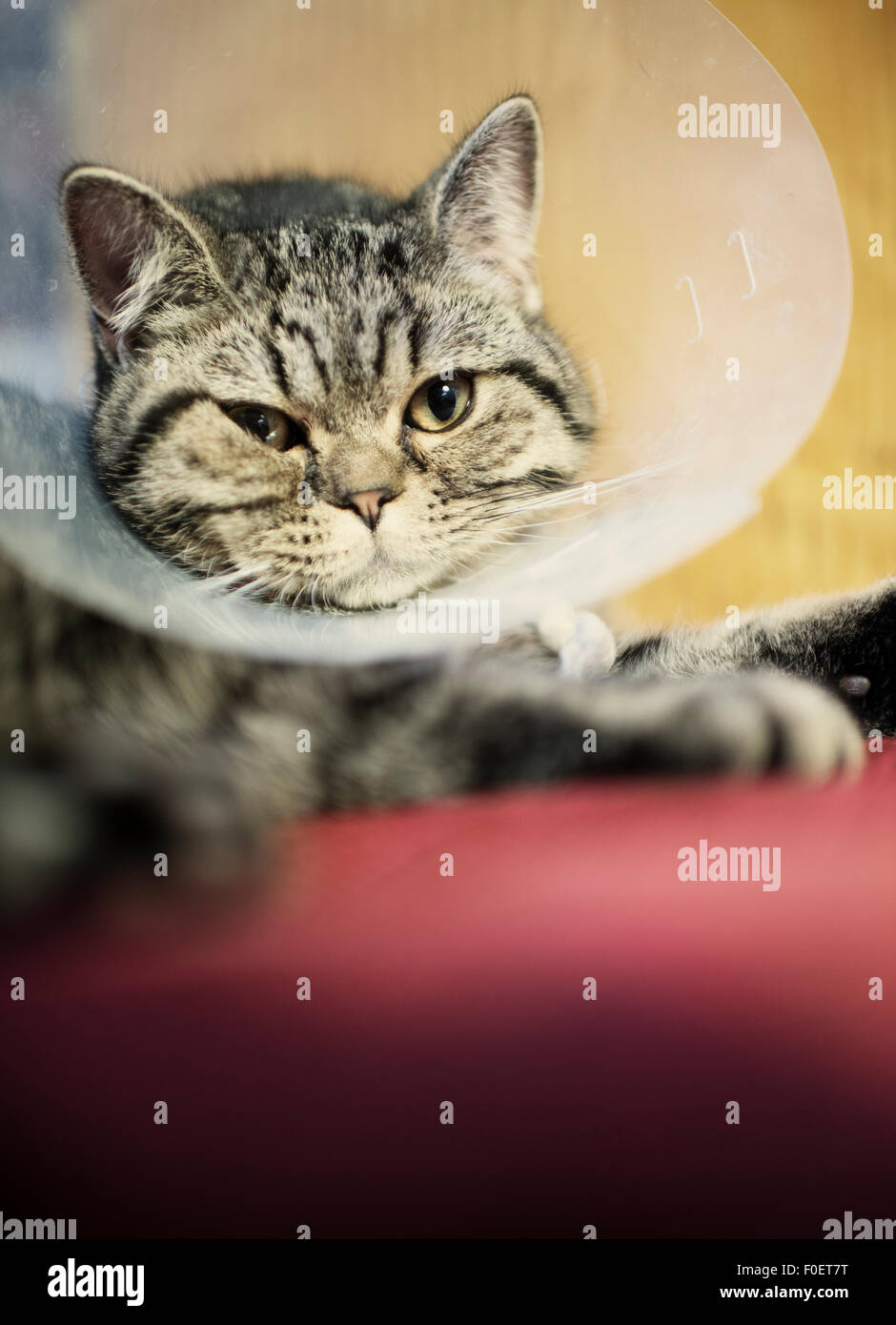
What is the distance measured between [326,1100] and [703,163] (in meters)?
0.86

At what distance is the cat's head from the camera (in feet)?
2.68

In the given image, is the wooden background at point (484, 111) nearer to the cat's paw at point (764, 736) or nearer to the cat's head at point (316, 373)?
the cat's head at point (316, 373)

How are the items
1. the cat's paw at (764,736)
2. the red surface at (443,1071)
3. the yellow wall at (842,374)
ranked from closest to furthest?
1. the red surface at (443,1071)
2. the cat's paw at (764,736)
3. the yellow wall at (842,374)

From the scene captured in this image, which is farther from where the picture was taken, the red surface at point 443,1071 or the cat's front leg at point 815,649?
the cat's front leg at point 815,649

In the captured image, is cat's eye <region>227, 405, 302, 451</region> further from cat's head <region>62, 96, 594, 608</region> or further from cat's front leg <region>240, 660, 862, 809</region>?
cat's front leg <region>240, 660, 862, 809</region>

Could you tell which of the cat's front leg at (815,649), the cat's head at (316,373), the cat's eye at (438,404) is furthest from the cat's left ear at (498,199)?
the cat's front leg at (815,649)

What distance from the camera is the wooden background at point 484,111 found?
842mm

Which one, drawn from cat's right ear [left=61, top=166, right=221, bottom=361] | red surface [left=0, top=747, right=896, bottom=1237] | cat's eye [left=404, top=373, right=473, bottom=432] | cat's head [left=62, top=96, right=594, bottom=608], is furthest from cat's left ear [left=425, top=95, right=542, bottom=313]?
red surface [left=0, top=747, right=896, bottom=1237]

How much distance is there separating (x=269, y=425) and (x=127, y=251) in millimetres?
184

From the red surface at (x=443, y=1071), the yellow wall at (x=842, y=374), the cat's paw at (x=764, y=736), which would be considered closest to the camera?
the red surface at (x=443, y=1071)

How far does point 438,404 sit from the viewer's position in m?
0.86

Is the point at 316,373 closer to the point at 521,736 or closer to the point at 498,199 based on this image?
the point at 498,199

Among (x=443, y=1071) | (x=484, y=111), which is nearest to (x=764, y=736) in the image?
(x=443, y=1071)
